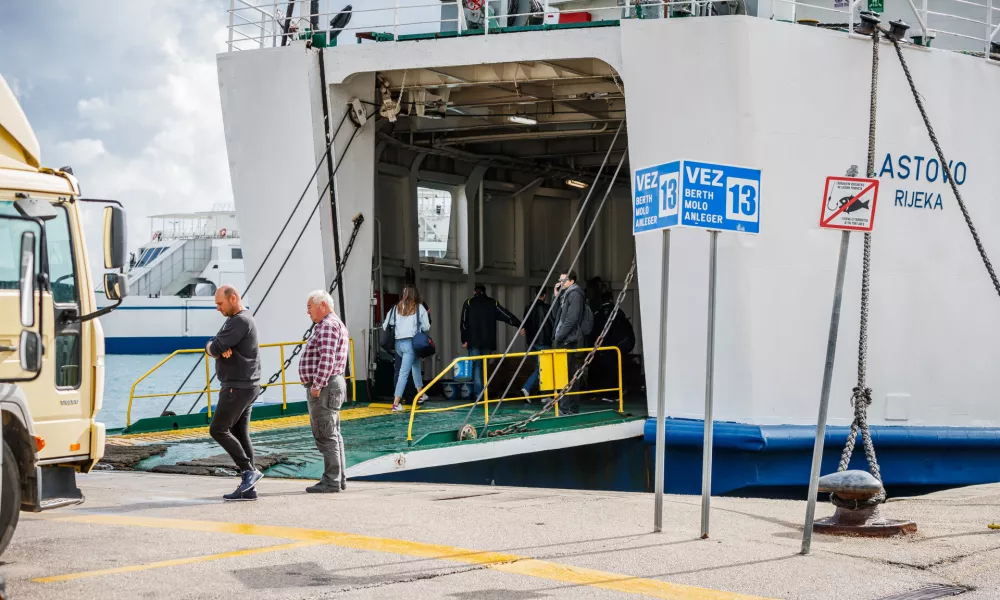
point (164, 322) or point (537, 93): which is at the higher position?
point (537, 93)

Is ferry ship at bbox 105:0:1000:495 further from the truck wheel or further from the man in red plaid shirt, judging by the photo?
the truck wheel

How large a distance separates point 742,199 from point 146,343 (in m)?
64.0

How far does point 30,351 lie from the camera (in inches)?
222

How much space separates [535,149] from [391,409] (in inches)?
285

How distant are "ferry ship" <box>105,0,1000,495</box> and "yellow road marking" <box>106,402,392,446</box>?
0.72 meters

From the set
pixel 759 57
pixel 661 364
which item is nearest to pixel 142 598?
pixel 661 364

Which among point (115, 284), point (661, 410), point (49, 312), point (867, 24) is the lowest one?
point (661, 410)

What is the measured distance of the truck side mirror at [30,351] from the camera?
5.62 metres

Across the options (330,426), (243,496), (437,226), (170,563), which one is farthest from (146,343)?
(170,563)

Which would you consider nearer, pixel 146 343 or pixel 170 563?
pixel 170 563

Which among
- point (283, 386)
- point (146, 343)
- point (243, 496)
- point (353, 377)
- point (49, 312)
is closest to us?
point (49, 312)

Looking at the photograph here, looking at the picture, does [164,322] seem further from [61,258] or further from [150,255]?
[61,258]

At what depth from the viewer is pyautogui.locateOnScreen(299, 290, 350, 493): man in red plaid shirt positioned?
8781mm

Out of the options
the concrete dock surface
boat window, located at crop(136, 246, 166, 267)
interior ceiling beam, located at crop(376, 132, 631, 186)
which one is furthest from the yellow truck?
boat window, located at crop(136, 246, 166, 267)
